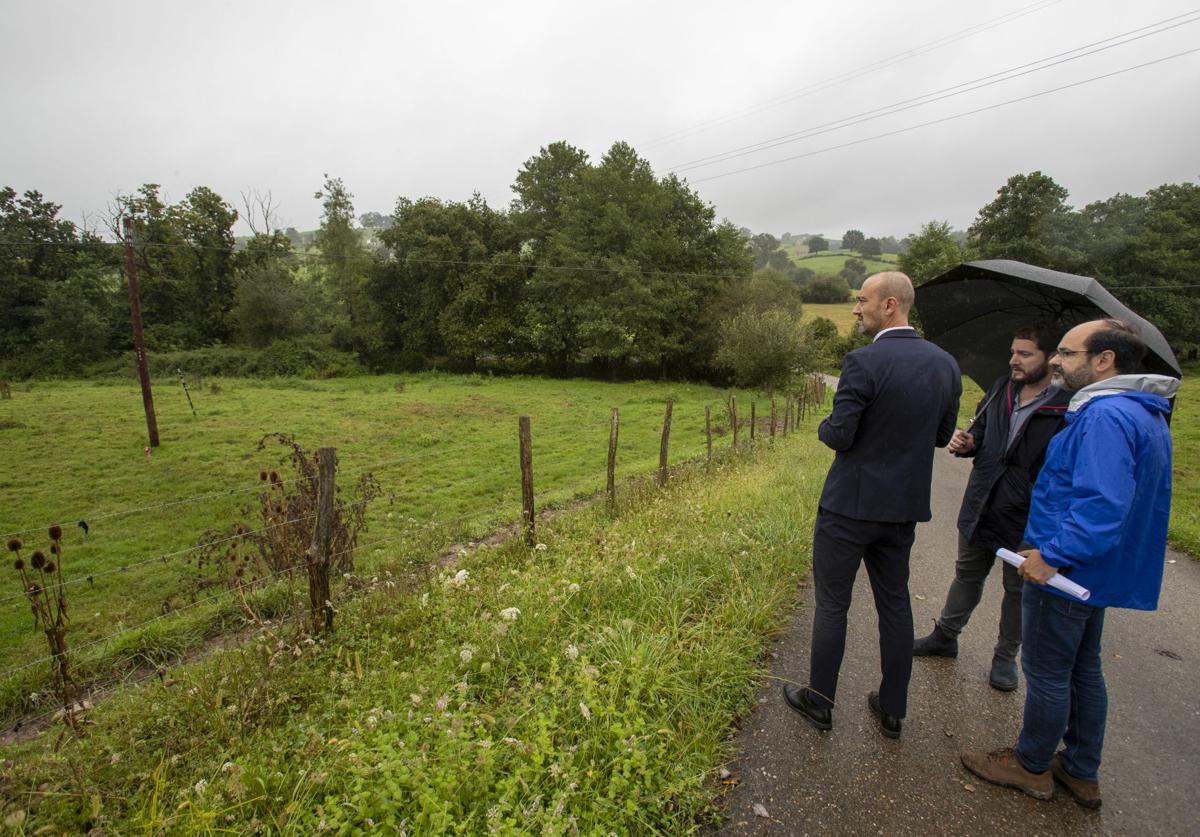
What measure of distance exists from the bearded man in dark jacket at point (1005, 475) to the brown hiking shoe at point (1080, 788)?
2.52ft

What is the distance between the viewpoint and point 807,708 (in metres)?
2.91

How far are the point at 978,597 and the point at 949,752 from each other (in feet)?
3.76

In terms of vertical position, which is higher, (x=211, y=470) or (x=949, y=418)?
(x=949, y=418)

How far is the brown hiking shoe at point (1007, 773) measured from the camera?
2.41m

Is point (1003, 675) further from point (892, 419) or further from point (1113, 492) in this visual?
point (892, 419)

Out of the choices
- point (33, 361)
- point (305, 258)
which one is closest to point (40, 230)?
point (33, 361)

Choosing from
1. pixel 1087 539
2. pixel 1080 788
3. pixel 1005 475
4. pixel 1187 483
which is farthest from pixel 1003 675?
pixel 1187 483

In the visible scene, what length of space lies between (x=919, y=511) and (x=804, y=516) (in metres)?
3.62

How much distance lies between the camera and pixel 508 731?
258cm

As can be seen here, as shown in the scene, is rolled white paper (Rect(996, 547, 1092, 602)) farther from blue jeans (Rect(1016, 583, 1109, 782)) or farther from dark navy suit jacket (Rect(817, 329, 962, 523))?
dark navy suit jacket (Rect(817, 329, 962, 523))

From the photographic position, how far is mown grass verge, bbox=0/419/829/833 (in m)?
2.20

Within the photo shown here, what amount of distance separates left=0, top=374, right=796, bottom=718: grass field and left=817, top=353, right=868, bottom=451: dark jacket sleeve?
5.06 metres

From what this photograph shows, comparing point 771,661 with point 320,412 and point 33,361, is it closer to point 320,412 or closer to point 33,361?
point 320,412

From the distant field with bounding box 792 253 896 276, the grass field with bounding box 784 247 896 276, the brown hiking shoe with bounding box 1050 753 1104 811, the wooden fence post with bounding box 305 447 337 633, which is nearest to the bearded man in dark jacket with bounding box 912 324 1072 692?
the brown hiking shoe with bounding box 1050 753 1104 811
